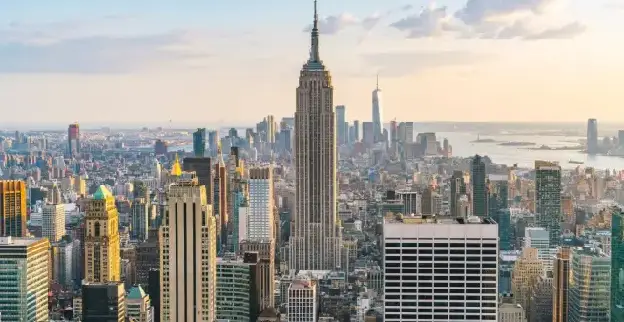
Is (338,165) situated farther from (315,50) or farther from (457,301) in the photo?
(457,301)

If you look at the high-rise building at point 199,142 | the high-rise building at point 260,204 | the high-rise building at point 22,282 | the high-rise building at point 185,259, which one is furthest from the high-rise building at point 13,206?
the high-rise building at point 185,259

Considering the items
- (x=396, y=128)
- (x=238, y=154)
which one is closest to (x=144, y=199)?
(x=238, y=154)

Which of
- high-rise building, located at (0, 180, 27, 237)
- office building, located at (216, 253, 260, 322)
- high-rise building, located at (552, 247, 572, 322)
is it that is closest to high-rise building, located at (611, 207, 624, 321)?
high-rise building, located at (552, 247, 572, 322)

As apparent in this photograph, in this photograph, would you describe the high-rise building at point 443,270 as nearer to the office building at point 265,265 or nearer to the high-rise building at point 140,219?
the office building at point 265,265

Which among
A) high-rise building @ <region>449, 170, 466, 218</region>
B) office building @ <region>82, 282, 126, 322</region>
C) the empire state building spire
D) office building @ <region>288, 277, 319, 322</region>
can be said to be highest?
the empire state building spire

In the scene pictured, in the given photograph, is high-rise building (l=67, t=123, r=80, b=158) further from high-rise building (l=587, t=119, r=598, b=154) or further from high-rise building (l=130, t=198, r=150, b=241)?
high-rise building (l=587, t=119, r=598, b=154)

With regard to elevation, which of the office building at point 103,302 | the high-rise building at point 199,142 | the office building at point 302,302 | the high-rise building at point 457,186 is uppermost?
the high-rise building at point 199,142

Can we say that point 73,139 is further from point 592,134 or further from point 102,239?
point 592,134
